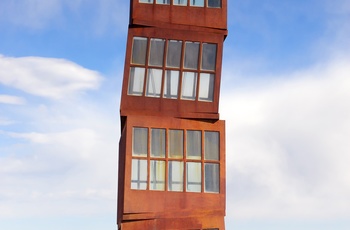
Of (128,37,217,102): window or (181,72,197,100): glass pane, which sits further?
(181,72,197,100): glass pane

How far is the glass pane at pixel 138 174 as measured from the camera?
28.4 m

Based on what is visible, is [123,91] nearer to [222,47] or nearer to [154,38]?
[154,38]

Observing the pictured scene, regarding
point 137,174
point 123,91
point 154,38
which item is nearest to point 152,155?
point 137,174

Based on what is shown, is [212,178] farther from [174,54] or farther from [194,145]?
[174,54]

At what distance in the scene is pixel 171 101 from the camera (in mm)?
29422

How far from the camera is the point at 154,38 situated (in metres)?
29.5

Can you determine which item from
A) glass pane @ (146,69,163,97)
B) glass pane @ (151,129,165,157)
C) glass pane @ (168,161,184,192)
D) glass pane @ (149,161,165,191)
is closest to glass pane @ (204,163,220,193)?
→ glass pane @ (168,161,184,192)

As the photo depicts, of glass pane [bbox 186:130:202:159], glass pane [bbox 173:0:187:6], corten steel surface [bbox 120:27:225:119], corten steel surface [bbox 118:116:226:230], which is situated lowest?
corten steel surface [bbox 118:116:226:230]

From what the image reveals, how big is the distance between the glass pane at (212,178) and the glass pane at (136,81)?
13.1ft

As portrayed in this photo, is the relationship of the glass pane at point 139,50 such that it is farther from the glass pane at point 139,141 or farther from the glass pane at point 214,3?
the glass pane at point 214,3

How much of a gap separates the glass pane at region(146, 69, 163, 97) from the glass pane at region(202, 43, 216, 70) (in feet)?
5.99

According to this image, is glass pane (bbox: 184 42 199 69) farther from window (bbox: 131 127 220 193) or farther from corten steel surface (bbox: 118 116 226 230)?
window (bbox: 131 127 220 193)

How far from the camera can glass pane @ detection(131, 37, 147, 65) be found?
96.6 feet

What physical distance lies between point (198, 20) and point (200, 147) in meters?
5.14
